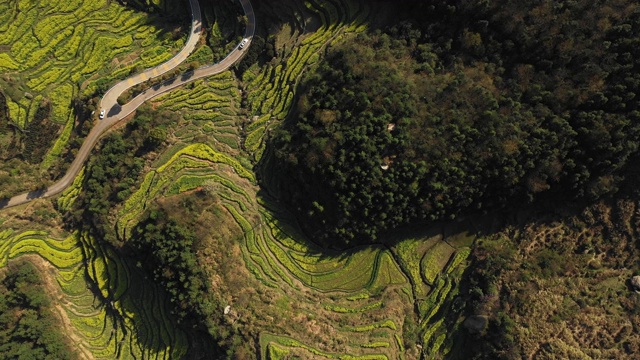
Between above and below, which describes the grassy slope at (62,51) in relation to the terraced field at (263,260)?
above

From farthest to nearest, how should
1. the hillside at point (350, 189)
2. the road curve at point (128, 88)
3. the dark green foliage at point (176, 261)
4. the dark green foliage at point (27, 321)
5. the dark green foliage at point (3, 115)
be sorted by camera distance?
the dark green foliage at point (3, 115) → the road curve at point (128, 88) → the dark green foliage at point (27, 321) → the dark green foliage at point (176, 261) → the hillside at point (350, 189)

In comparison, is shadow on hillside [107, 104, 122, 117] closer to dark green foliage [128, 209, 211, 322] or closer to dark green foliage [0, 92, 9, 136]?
dark green foliage [128, 209, 211, 322]

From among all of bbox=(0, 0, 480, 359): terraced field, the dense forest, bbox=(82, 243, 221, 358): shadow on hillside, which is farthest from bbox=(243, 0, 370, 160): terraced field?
bbox=(82, 243, 221, 358): shadow on hillside

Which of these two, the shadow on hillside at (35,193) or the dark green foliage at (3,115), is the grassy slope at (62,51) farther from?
the shadow on hillside at (35,193)

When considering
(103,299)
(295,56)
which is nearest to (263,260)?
(103,299)

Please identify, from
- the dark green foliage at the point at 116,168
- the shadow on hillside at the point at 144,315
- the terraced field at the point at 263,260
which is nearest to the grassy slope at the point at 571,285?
the terraced field at the point at 263,260
